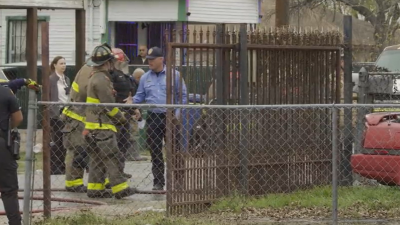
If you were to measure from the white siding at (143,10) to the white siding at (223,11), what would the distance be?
0.53 meters

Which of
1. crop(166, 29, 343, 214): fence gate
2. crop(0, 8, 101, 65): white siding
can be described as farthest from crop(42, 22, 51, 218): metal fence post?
crop(0, 8, 101, 65): white siding

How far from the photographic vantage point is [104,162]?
37.6 ft

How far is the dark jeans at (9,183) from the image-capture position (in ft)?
28.6

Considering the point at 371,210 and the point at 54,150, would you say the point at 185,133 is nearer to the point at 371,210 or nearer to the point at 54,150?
A: the point at 371,210

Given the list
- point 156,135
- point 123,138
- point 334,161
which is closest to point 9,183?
point 334,161

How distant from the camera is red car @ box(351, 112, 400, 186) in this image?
10.6m

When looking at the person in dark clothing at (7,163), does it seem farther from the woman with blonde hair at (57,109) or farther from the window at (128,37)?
the window at (128,37)

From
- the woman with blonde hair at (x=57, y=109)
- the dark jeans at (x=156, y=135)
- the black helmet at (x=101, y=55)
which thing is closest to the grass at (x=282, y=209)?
the dark jeans at (x=156, y=135)

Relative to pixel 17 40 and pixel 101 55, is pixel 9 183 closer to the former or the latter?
pixel 101 55

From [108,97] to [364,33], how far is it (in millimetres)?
39240

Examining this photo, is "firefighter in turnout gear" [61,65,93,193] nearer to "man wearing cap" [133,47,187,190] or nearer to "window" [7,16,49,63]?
"man wearing cap" [133,47,187,190]

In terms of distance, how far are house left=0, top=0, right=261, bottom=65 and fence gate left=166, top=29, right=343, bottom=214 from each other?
14.1m

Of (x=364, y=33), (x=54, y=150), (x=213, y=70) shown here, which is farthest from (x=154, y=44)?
(x=364, y=33)

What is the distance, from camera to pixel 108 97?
37.4 ft
